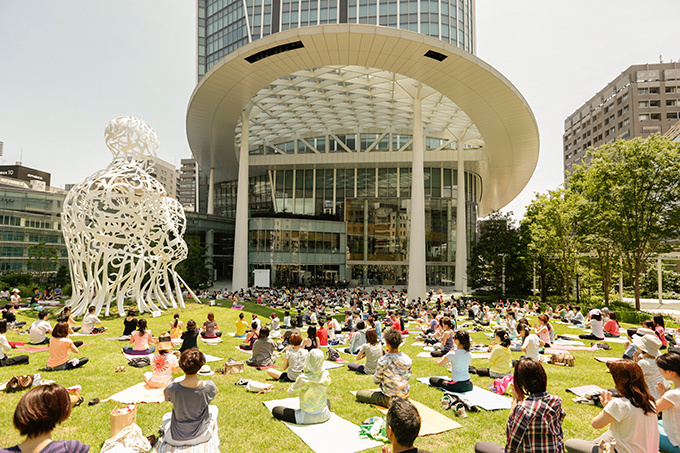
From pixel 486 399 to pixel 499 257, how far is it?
29893mm

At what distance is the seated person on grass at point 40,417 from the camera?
2912 mm

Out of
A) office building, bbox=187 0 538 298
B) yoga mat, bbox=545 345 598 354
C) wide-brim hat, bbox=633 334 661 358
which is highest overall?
office building, bbox=187 0 538 298

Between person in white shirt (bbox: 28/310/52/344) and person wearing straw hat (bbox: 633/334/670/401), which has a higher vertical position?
person wearing straw hat (bbox: 633/334/670/401)

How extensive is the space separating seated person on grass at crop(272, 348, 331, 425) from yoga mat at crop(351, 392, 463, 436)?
4.03ft

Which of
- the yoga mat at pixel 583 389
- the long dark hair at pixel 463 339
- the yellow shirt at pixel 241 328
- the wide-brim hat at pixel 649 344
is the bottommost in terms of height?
the yellow shirt at pixel 241 328

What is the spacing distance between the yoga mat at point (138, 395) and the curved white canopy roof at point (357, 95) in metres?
22.6

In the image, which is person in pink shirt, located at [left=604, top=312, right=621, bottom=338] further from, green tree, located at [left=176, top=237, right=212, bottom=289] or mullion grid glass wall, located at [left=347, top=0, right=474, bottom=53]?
mullion grid glass wall, located at [left=347, top=0, right=474, bottom=53]

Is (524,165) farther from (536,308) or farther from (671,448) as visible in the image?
(671,448)

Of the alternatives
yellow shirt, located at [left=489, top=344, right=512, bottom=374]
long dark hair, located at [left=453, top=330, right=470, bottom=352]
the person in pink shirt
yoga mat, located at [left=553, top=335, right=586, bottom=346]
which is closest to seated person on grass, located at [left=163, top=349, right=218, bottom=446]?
long dark hair, located at [left=453, top=330, right=470, bottom=352]

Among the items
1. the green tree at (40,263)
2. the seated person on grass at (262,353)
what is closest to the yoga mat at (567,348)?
the seated person on grass at (262,353)

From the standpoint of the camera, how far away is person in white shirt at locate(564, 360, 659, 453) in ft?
12.8

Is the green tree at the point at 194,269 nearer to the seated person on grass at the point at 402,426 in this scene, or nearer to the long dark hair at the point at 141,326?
the long dark hair at the point at 141,326

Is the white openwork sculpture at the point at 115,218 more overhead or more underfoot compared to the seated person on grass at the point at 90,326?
more overhead

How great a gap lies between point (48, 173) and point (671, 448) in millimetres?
104780
